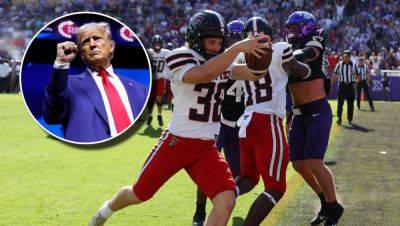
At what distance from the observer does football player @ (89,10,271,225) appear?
5.36 meters

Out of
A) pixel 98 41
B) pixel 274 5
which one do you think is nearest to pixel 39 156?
pixel 98 41

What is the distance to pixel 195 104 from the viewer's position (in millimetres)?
5539

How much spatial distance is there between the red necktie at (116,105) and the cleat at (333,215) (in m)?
2.54

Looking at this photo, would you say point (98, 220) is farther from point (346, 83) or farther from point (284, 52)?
point (346, 83)

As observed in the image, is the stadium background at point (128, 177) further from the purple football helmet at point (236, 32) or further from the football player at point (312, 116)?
the purple football helmet at point (236, 32)

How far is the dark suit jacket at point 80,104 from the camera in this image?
4840mm

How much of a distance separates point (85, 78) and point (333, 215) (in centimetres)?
311

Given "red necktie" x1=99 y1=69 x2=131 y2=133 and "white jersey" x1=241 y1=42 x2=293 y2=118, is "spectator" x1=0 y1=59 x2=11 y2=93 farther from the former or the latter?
"red necktie" x1=99 y1=69 x2=131 y2=133

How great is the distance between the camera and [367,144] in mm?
14305

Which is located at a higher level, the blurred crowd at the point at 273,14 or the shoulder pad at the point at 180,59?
the shoulder pad at the point at 180,59

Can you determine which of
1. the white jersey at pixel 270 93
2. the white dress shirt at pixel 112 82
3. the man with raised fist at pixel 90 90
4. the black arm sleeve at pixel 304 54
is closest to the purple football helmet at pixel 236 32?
the black arm sleeve at pixel 304 54

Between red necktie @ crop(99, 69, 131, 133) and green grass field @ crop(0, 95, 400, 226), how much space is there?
0.41 meters

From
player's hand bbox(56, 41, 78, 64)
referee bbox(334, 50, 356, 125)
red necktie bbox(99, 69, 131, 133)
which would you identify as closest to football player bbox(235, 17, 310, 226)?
red necktie bbox(99, 69, 131, 133)

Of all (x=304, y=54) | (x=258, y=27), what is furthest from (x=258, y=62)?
(x=304, y=54)
